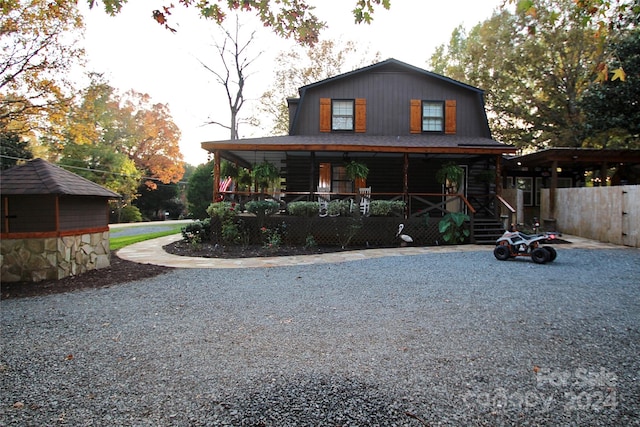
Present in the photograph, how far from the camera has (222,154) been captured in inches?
511

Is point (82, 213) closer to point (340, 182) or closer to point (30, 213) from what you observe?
point (30, 213)

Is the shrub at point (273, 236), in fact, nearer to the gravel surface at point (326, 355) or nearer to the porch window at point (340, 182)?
the porch window at point (340, 182)

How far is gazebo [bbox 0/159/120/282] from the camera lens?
615 centimetres

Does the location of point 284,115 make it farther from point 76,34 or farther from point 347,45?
point 76,34

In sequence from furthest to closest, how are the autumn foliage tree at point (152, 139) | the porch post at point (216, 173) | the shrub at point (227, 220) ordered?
the autumn foliage tree at point (152, 139), the porch post at point (216, 173), the shrub at point (227, 220)

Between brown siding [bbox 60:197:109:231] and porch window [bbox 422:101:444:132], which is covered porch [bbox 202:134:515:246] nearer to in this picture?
porch window [bbox 422:101:444:132]

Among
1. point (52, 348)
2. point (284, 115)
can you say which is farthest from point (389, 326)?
point (284, 115)

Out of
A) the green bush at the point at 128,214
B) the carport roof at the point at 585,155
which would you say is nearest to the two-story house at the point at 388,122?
A: the carport roof at the point at 585,155

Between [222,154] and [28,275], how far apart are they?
7.56 metres

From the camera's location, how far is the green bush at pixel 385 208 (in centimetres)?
1102

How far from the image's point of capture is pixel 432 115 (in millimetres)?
14672

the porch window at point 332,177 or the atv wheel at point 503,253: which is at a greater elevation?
the porch window at point 332,177

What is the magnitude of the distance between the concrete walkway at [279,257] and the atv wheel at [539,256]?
158cm

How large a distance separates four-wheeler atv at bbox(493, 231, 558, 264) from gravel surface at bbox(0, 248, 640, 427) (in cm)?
188
